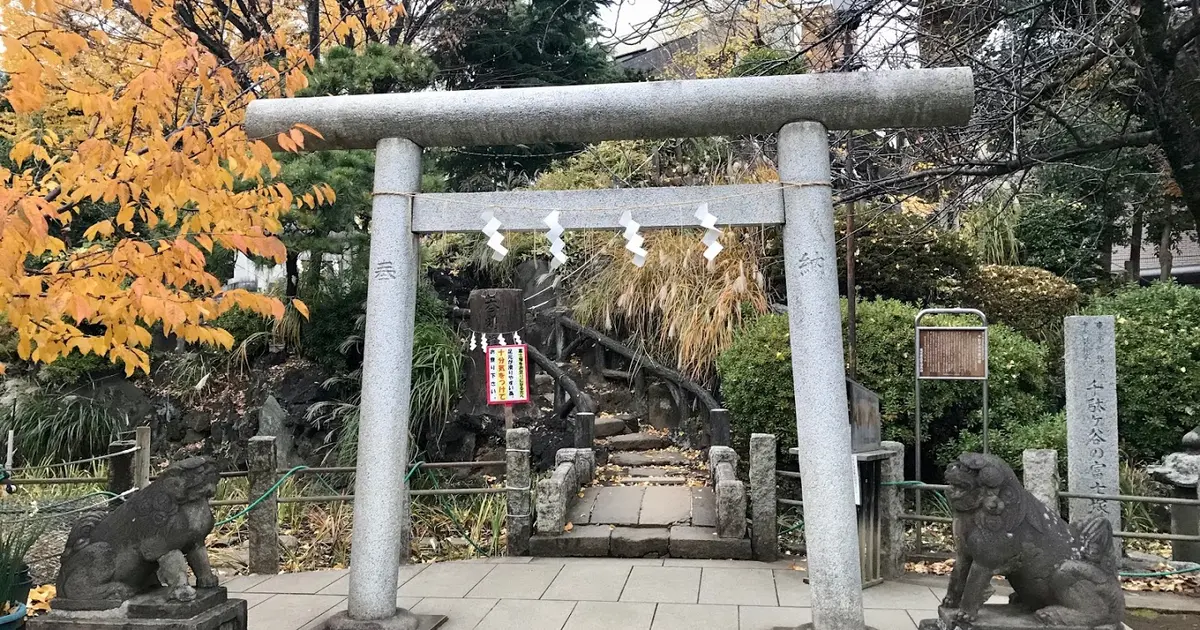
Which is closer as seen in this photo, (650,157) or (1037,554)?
(1037,554)

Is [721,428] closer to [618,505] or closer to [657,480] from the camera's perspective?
[657,480]

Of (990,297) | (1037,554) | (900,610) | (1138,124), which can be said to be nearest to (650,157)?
(990,297)

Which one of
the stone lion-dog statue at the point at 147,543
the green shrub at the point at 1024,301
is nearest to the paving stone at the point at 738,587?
the stone lion-dog statue at the point at 147,543

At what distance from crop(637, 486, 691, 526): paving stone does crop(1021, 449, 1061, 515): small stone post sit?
283cm

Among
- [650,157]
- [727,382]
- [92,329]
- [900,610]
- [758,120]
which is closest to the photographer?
[758,120]

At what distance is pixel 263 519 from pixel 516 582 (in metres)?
2.26

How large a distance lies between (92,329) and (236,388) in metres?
2.95

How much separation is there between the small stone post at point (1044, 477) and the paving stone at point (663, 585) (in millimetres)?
2591

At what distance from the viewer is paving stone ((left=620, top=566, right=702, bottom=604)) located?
201 inches

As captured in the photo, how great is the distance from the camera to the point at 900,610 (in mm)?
4801

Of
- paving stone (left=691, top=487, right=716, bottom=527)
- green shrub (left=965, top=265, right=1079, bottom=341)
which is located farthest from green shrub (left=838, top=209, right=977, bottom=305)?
paving stone (left=691, top=487, right=716, bottom=527)

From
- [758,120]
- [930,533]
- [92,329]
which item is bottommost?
[930,533]

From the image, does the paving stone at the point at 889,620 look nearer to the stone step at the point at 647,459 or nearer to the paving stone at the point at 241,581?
the stone step at the point at 647,459

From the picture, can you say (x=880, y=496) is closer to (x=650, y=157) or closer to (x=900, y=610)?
(x=900, y=610)
